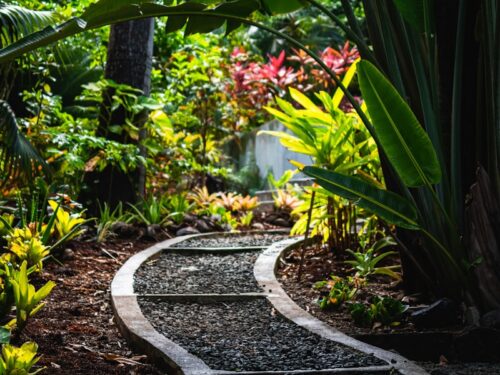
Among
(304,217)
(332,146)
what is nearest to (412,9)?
(332,146)

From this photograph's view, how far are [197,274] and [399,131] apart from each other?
2.36m

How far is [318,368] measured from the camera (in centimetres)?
290

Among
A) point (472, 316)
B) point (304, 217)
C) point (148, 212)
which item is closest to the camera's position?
point (472, 316)

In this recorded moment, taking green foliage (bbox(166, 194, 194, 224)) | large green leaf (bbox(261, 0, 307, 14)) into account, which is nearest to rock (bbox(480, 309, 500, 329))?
large green leaf (bbox(261, 0, 307, 14))

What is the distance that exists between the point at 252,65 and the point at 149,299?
878 centimetres

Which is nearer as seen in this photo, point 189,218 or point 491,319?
point 491,319

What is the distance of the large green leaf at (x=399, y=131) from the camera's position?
10.7ft

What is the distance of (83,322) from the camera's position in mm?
3826

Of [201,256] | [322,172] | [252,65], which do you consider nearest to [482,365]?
[322,172]

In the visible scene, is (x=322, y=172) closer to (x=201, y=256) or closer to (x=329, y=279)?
(x=329, y=279)

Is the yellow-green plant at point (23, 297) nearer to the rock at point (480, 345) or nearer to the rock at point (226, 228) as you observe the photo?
the rock at point (480, 345)

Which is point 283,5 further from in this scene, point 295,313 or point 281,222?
point 281,222

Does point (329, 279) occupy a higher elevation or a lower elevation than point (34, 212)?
lower

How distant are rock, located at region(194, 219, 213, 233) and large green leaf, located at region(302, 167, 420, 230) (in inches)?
168
